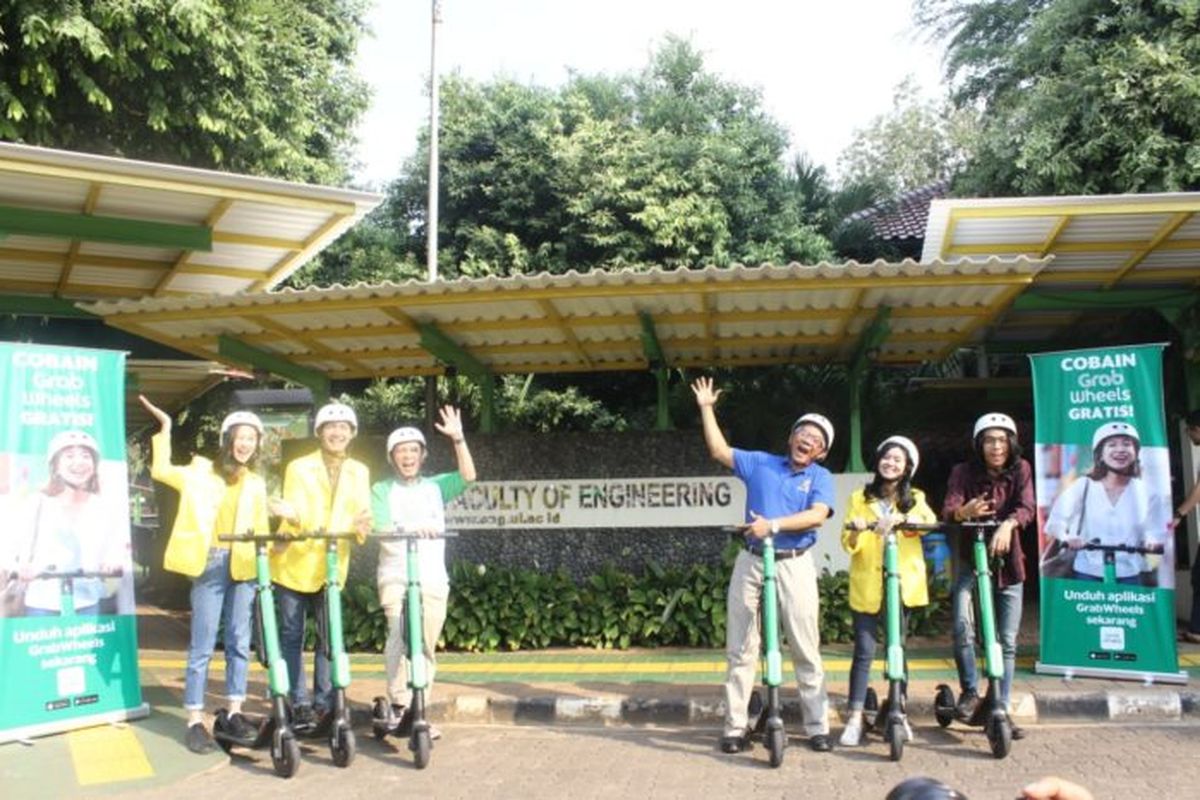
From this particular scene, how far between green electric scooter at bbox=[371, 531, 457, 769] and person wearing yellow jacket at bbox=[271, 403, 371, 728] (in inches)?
14.1

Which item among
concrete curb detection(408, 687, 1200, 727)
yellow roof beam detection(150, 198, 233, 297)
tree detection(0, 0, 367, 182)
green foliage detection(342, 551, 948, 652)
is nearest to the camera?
concrete curb detection(408, 687, 1200, 727)

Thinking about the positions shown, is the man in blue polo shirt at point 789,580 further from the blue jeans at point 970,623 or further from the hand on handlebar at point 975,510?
the blue jeans at point 970,623

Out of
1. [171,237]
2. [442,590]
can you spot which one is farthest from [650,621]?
[171,237]

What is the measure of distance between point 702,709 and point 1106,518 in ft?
9.62

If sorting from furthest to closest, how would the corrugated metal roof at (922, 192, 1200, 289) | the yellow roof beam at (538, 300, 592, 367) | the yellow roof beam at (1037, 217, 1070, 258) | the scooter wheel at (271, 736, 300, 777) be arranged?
the yellow roof beam at (538, 300, 592, 367), the yellow roof beam at (1037, 217, 1070, 258), the corrugated metal roof at (922, 192, 1200, 289), the scooter wheel at (271, 736, 300, 777)

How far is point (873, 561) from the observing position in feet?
19.5

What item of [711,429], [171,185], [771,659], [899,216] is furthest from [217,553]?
[899,216]

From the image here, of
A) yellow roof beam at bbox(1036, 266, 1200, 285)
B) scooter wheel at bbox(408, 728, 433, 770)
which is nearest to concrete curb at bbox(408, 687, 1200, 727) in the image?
scooter wheel at bbox(408, 728, 433, 770)

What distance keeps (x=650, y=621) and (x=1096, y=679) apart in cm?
331

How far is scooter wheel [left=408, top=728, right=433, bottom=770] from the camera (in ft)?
18.4

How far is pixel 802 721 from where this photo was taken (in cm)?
641

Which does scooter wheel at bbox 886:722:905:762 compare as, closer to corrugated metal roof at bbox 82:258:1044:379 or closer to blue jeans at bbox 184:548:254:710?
corrugated metal roof at bbox 82:258:1044:379

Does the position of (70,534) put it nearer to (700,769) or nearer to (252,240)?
(252,240)

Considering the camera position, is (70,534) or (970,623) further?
(70,534)
